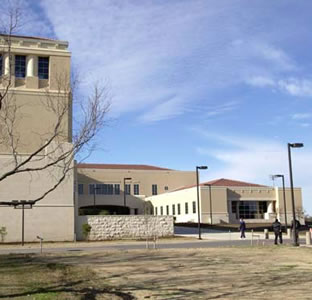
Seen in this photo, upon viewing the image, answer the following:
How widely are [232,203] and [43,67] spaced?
38855 mm

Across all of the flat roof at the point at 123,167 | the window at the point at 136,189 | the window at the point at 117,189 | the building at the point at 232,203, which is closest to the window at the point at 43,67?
the building at the point at 232,203

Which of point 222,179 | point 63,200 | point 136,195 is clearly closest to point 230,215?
point 222,179

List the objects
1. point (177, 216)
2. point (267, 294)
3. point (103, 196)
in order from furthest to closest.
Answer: point (103, 196) < point (177, 216) < point (267, 294)

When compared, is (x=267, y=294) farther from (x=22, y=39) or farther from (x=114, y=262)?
(x=22, y=39)

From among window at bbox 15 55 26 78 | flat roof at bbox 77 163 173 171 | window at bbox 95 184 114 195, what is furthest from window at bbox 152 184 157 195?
window at bbox 15 55 26 78

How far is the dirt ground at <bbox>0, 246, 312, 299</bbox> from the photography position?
10945 millimetres

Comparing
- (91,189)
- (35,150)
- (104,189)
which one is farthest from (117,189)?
(35,150)

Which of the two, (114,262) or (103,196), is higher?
(103,196)

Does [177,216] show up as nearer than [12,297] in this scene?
No

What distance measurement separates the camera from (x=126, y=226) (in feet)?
116

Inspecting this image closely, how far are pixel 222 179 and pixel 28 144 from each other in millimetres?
41970

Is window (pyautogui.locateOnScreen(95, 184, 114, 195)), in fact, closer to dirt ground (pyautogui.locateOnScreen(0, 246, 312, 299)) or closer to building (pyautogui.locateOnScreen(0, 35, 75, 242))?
building (pyautogui.locateOnScreen(0, 35, 75, 242))

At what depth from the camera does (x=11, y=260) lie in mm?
18656

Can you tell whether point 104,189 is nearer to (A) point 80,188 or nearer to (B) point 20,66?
(A) point 80,188
